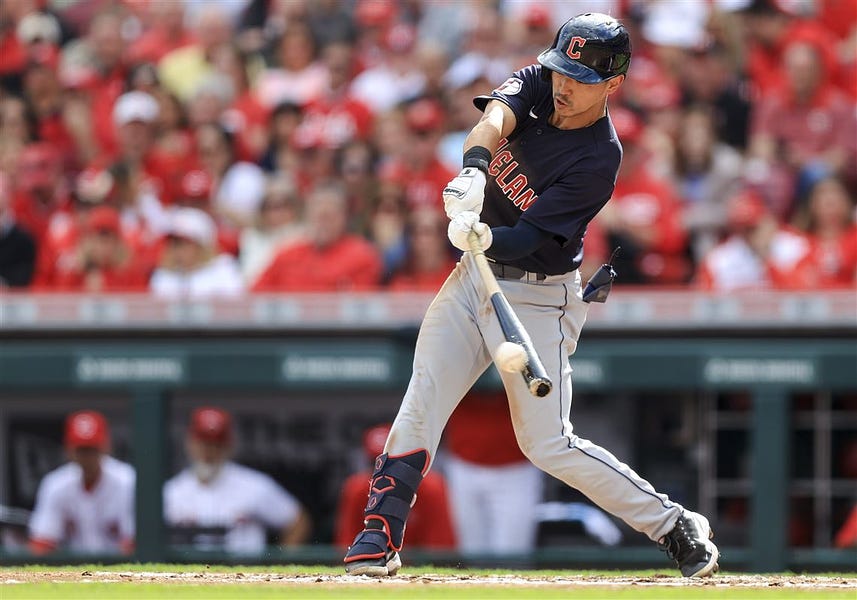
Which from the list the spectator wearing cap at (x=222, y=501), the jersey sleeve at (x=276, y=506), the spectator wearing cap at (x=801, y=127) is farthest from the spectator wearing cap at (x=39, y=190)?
the spectator wearing cap at (x=801, y=127)

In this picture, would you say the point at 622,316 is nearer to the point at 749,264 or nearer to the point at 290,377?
the point at 749,264

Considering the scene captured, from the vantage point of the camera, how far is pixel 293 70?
973 cm

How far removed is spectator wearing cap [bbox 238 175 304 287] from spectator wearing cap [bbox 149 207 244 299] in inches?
4.0

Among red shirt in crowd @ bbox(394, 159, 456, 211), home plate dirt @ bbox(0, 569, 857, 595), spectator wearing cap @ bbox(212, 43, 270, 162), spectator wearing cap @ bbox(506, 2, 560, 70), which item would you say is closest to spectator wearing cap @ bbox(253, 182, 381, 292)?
red shirt in crowd @ bbox(394, 159, 456, 211)

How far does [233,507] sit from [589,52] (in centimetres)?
402

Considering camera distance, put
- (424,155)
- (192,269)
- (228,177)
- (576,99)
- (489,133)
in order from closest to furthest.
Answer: (489,133), (576,99), (192,269), (424,155), (228,177)

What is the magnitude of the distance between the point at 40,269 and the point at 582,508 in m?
3.34

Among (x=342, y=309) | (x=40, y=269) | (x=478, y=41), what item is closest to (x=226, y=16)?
(x=478, y=41)

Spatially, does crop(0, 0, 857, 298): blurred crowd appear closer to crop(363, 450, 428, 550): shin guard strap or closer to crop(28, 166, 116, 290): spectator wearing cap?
crop(28, 166, 116, 290): spectator wearing cap

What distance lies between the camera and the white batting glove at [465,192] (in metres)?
4.08

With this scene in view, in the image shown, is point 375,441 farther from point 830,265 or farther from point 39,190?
point 39,190

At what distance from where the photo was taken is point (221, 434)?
7680 millimetres

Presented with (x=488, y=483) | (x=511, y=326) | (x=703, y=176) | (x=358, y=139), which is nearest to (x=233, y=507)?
(x=488, y=483)

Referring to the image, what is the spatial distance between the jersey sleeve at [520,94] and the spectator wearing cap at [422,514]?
321 centimetres
